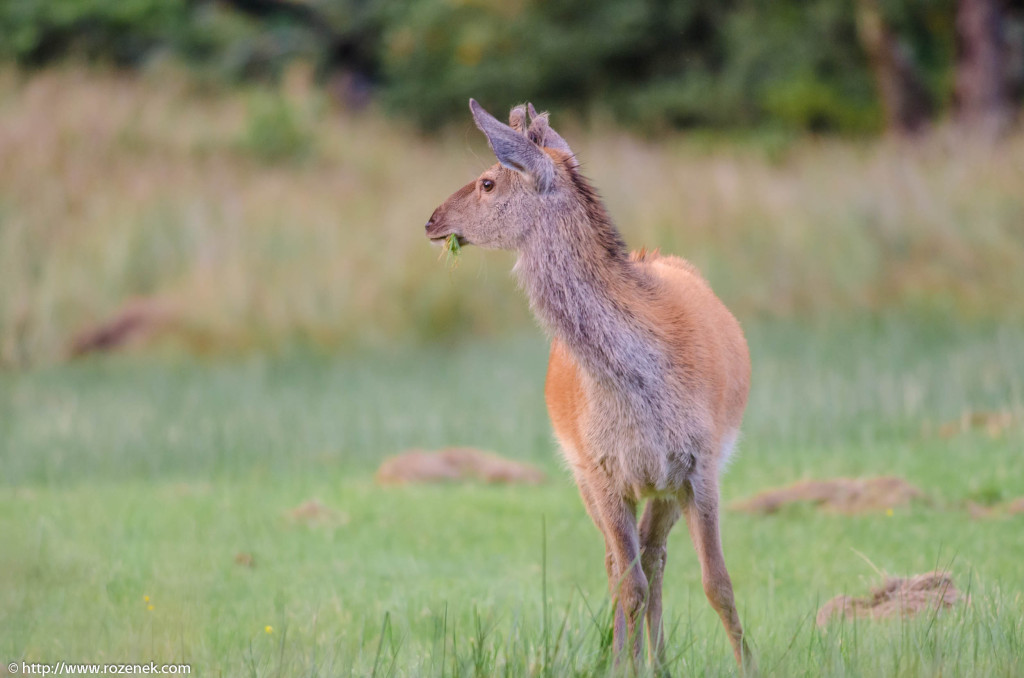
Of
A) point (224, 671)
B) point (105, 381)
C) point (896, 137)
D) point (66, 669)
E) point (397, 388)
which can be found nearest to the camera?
point (224, 671)

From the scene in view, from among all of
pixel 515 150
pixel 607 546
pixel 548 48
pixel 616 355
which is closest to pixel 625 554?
pixel 607 546

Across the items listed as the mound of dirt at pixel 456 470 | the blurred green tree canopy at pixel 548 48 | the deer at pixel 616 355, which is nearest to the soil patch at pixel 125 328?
the mound of dirt at pixel 456 470

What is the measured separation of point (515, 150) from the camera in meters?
5.07

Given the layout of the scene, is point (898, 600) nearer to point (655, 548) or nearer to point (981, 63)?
point (655, 548)

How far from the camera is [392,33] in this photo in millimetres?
33906

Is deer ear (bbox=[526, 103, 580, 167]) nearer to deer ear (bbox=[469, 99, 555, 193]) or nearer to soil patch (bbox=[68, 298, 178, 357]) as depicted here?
deer ear (bbox=[469, 99, 555, 193])

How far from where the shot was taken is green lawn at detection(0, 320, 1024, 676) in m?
5.19

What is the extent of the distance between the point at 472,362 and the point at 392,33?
67.4ft

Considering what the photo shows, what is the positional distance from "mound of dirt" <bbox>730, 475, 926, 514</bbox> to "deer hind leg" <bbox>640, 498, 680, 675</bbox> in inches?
108

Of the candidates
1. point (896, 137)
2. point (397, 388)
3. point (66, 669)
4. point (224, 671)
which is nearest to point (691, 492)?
point (224, 671)

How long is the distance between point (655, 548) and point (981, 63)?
734 inches

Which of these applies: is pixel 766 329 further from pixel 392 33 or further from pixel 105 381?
pixel 392 33

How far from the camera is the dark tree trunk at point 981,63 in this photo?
71.1ft

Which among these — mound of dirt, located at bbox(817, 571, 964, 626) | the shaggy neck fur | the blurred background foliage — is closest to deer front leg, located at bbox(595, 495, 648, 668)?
the shaggy neck fur
